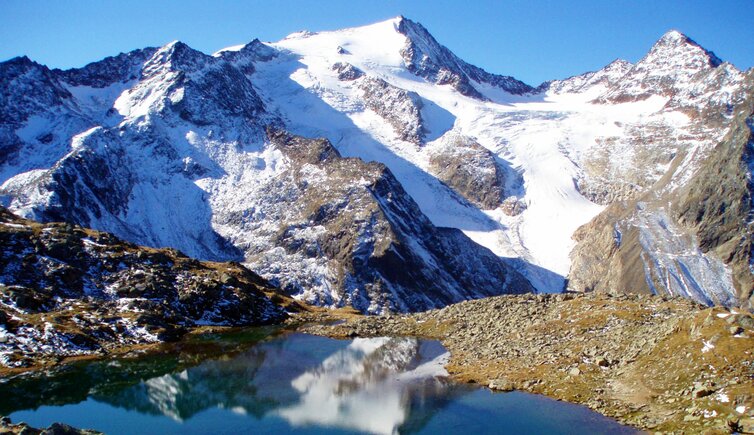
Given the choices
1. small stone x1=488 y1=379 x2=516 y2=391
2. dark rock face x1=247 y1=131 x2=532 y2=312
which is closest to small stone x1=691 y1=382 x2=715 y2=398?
small stone x1=488 y1=379 x2=516 y2=391

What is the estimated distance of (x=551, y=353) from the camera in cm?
6341

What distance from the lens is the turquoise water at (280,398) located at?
164ft

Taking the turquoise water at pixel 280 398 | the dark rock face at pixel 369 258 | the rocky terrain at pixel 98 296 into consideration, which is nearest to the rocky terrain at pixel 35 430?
the turquoise water at pixel 280 398

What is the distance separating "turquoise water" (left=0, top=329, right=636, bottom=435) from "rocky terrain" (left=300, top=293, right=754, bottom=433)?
311cm

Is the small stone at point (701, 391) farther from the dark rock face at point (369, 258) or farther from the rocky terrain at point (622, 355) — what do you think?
the dark rock face at point (369, 258)

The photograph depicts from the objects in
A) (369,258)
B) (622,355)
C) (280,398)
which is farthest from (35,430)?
(369,258)

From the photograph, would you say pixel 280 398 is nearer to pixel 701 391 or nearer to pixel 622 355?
pixel 622 355

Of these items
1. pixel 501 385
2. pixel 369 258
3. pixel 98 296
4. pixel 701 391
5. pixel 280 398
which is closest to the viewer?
pixel 701 391

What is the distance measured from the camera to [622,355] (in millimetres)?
57938

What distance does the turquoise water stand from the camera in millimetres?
50125

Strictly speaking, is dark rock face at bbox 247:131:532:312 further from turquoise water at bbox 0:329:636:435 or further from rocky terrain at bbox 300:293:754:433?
turquoise water at bbox 0:329:636:435

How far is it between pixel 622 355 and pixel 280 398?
3271cm

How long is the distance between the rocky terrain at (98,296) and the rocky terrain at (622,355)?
35.1m

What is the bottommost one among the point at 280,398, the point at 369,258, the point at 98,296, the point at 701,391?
the point at 701,391
